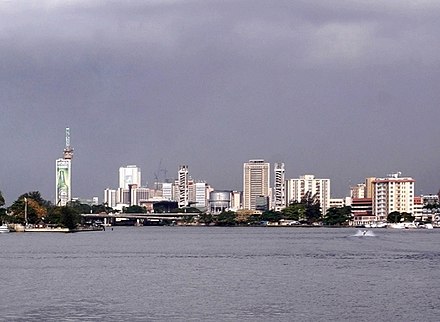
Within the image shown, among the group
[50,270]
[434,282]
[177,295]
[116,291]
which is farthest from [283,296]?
[50,270]

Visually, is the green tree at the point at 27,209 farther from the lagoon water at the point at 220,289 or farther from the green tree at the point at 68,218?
the lagoon water at the point at 220,289

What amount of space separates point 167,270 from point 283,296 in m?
15.3

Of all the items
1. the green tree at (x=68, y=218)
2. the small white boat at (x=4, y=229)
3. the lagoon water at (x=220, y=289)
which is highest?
the green tree at (x=68, y=218)

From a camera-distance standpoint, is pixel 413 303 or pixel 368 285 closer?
pixel 413 303

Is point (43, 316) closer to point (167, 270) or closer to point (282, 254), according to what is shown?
point (167, 270)

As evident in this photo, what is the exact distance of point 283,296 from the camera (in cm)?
3834

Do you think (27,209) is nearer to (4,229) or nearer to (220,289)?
(4,229)

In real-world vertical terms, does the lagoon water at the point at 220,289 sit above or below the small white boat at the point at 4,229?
above

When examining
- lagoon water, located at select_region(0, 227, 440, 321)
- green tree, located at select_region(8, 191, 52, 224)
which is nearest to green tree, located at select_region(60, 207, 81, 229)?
green tree, located at select_region(8, 191, 52, 224)

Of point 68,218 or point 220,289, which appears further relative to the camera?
point 68,218

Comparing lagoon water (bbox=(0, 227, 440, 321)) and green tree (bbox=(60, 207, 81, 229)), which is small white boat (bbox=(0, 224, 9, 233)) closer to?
green tree (bbox=(60, 207, 81, 229))

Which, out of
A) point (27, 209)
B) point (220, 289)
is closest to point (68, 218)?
point (27, 209)

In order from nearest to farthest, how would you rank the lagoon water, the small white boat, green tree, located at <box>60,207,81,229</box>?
the lagoon water
the small white boat
green tree, located at <box>60,207,81,229</box>

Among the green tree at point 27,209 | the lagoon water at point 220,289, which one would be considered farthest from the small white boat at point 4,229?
the lagoon water at point 220,289
